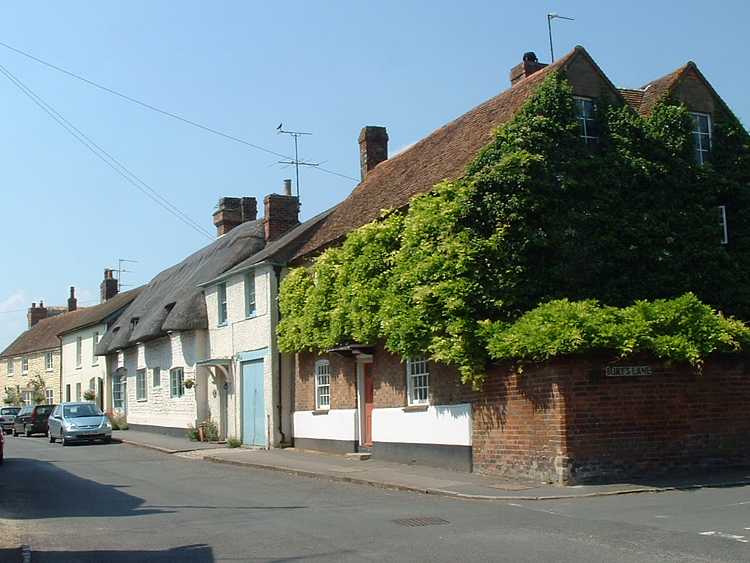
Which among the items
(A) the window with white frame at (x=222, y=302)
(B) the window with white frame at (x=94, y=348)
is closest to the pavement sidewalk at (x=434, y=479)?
(A) the window with white frame at (x=222, y=302)

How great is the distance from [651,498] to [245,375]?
17769mm

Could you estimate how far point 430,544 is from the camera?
35.0 ft

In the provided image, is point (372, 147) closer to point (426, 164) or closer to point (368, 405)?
point (426, 164)

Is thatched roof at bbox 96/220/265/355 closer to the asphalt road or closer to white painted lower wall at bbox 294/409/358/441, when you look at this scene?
white painted lower wall at bbox 294/409/358/441

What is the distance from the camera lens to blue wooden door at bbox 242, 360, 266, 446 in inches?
1129

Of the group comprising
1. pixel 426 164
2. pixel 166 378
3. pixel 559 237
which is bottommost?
pixel 166 378

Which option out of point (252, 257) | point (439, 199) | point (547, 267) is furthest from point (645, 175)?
point (252, 257)

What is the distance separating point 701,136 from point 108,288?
4512 cm

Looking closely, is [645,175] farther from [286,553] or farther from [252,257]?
[252,257]

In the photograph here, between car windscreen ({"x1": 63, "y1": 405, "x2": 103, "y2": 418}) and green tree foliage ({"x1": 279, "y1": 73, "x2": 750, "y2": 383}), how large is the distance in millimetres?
17397

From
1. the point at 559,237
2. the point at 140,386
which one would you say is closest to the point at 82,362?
the point at 140,386

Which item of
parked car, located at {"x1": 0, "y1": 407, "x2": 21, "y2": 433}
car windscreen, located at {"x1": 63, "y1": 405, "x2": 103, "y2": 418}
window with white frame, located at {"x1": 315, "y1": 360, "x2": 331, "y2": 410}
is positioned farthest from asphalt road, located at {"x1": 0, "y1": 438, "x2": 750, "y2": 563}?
parked car, located at {"x1": 0, "y1": 407, "x2": 21, "y2": 433}

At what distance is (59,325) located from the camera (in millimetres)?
64188

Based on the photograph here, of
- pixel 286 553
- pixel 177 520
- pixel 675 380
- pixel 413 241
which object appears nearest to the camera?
pixel 286 553
